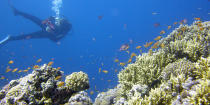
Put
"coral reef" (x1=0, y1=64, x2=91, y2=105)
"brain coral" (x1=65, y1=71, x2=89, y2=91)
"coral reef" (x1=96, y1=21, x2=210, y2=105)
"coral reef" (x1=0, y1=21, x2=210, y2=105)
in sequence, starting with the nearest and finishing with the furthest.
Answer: "coral reef" (x1=96, y1=21, x2=210, y2=105) → "coral reef" (x1=0, y1=21, x2=210, y2=105) → "coral reef" (x1=0, y1=64, x2=91, y2=105) → "brain coral" (x1=65, y1=71, x2=89, y2=91)

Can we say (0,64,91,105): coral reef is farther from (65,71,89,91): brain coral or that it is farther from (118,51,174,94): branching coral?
(118,51,174,94): branching coral

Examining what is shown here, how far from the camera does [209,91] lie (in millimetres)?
2141

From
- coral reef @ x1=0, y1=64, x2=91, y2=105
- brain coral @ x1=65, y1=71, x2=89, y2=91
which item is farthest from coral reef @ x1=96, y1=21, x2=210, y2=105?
coral reef @ x1=0, y1=64, x2=91, y2=105

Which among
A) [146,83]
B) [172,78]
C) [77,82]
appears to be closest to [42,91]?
[77,82]

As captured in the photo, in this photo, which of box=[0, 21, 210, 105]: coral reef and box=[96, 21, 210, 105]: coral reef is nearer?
box=[96, 21, 210, 105]: coral reef

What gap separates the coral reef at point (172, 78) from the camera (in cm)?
248

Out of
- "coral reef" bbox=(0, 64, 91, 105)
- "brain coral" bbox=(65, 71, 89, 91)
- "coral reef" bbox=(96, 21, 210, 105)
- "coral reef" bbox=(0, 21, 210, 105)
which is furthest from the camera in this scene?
"brain coral" bbox=(65, 71, 89, 91)

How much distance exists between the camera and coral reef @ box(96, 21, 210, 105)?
248 cm

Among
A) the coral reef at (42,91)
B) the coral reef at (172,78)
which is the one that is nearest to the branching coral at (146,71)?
the coral reef at (172,78)

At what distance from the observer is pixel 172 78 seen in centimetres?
314

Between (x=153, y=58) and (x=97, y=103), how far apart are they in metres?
4.27

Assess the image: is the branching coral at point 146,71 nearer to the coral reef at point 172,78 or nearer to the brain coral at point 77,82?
the coral reef at point 172,78

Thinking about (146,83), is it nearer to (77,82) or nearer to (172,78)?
(172,78)

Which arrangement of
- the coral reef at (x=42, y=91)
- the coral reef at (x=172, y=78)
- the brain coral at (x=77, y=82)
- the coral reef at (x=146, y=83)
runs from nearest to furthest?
the coral reef at (x=172, y=78), the coral reef at (x=146, y=83), the coral reef at (x=42, y=91), the brain coral at (x=77, y=82)
